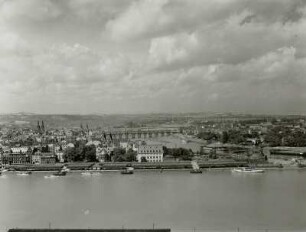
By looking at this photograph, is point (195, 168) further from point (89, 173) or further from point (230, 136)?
point (230, 136)

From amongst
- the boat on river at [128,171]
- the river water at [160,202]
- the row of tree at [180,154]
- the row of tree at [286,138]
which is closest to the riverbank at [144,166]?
the boat on river at [128,171]

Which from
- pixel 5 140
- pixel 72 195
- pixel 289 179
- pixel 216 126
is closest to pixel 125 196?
pixel 72 195

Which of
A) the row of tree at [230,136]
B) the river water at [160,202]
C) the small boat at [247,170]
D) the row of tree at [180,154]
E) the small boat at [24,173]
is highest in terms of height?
the row of tree at [230,136]

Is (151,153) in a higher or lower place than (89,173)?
higher

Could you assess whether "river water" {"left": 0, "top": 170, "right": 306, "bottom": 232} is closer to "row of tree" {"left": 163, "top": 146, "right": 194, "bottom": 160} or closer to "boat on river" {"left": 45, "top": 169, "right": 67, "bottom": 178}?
"boat on river" {"left": 45, "top": 169, "right": 67, "bottom": 178}

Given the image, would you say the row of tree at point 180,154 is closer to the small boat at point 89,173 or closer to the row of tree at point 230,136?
the small boat at point 89,173

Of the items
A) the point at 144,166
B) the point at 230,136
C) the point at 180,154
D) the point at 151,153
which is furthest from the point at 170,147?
the point at 144,166

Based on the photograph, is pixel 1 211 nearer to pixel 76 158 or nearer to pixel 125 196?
pixel 125 196
